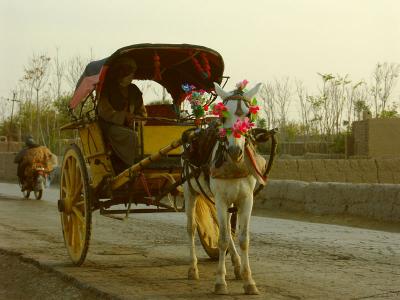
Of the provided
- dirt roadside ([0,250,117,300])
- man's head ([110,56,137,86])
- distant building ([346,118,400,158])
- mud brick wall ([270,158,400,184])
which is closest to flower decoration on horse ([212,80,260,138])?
dirt roadside ([0,250,117,300])

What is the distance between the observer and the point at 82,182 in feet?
28.0

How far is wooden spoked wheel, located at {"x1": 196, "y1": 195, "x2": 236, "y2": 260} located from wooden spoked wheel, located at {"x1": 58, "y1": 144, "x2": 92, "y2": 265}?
4.20 ft

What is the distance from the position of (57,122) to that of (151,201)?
132ft

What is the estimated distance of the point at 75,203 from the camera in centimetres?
900

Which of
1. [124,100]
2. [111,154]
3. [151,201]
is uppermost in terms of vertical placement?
[124,100]

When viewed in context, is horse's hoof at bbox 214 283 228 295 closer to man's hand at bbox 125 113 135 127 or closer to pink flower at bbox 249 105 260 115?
pink flower at bbox 249 105 260 115

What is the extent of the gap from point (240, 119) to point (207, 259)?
307cm

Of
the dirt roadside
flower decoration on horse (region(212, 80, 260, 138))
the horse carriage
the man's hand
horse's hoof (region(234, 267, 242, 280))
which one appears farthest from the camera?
the man's hand

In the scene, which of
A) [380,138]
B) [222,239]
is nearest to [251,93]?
[222,239]

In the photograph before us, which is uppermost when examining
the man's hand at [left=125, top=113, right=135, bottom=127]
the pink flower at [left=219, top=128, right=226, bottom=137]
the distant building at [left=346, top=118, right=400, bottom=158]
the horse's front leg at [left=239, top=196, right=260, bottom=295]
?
the distant building at [left=346, top=118, right=400, bottom=158]

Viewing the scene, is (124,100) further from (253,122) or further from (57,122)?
(57,122)

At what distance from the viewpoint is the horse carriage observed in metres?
8.25

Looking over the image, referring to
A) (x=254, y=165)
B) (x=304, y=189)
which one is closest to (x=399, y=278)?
(x=254, y=165)

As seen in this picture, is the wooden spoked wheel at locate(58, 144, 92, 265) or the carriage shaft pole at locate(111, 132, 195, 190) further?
the wooden spoked wheel at locate(58, 144, 92, 265)
